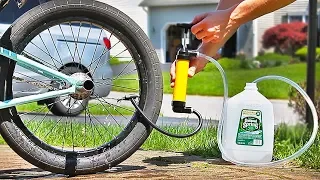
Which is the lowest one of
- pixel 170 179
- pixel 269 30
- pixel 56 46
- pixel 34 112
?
pixel 170 179

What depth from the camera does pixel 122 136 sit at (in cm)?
334

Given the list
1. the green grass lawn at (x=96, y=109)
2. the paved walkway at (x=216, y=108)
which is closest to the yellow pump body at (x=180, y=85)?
the green grass lawn at (x=96, y=109)

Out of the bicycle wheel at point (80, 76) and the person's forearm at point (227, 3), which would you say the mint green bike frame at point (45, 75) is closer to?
the bicycle wheel at point (80, 76)

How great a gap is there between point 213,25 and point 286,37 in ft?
43.6

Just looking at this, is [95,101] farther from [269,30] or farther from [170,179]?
[269,30]

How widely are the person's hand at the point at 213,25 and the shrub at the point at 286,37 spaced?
39.0ft

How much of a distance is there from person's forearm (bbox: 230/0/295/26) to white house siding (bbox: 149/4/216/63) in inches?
132

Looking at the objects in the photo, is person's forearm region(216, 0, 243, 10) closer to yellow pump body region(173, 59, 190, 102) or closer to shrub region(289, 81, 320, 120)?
yellow pump body region(173, 59, 190, 102)

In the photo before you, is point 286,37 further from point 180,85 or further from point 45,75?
point 45,75

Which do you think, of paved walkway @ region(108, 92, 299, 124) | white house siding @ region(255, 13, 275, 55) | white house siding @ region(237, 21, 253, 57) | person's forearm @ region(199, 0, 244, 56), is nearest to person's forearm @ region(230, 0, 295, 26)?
person's forearm @ region(199, 0, 244, 56)

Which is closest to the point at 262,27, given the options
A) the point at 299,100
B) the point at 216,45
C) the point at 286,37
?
the point at 286,37

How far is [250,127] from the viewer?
3.52m

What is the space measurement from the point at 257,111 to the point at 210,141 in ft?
2.39

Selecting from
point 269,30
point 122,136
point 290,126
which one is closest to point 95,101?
point 122,136
